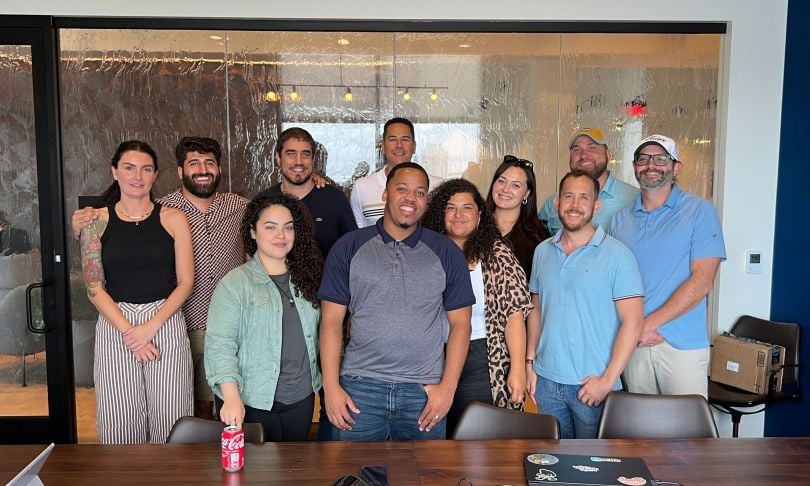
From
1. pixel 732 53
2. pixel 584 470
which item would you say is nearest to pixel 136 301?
pixel 584 470

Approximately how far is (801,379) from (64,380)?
4.50 metres

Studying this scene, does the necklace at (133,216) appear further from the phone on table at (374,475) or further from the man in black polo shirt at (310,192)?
the phone on table at (374,475)

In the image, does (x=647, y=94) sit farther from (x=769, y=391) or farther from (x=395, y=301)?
(x=395, y=301)

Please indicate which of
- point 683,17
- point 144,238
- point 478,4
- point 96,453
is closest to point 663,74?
point 683,17

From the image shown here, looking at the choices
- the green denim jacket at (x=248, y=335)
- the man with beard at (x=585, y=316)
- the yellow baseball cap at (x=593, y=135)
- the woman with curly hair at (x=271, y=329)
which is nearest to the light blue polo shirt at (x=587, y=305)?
the man with beard at (x=585, y=316)

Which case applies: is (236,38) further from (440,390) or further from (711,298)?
(711,298)

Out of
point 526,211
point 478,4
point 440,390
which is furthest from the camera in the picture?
point 478,4

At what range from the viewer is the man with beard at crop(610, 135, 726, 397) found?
9.89ft

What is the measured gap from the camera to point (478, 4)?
158 inches

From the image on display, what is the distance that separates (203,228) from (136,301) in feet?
1.70

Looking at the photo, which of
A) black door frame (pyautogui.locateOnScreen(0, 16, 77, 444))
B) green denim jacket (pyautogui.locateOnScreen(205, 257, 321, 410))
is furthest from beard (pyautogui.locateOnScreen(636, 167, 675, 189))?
black door frame (pyautogui.locateOnScreen(0, 16, 77, 444))

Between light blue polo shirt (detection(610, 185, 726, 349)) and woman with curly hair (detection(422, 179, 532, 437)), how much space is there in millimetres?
687

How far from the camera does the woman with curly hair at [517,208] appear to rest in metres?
3.08

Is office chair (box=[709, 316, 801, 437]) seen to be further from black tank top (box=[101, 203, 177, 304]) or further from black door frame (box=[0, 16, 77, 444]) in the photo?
black door frame (box=[0, 16, 77, 444])
